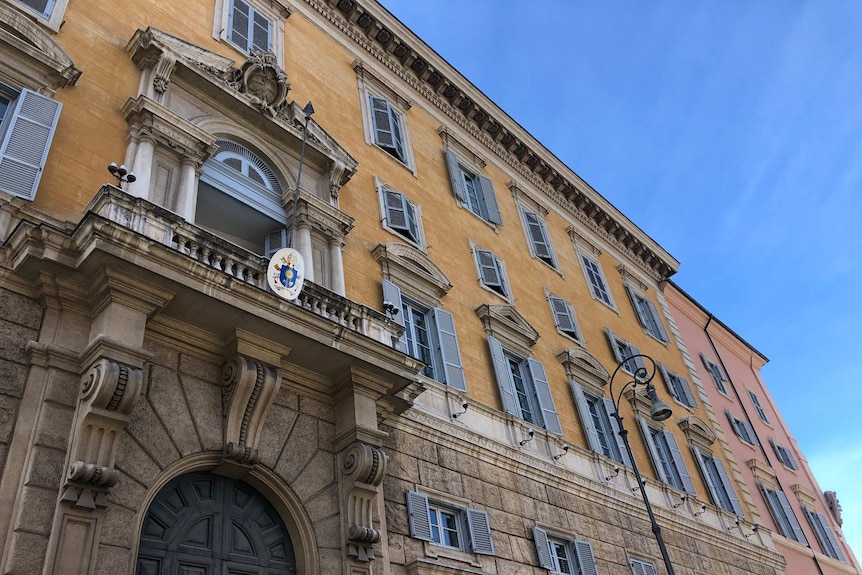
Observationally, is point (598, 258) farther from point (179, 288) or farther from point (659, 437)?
point (179, 288)

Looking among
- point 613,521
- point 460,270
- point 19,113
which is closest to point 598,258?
point 460,270

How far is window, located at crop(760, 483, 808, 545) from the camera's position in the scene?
72.6ft

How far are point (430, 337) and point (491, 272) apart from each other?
3.30 m

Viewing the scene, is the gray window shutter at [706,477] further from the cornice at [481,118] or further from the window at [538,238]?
the cornice at [481,118]

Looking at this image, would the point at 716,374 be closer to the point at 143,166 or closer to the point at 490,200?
the point at 490,200

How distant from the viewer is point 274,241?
11914 millimetres

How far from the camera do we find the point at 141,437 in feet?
25.2

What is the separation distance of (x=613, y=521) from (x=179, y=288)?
9885 mm

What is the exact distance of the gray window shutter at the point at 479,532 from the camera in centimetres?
1070

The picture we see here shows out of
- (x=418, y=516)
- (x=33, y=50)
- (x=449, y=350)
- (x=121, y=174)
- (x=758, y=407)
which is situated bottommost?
(x=418, y=516)

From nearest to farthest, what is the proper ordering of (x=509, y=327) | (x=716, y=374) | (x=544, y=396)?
(x=544, y=396) → (x=509, y=327) → (x=716, y=374)

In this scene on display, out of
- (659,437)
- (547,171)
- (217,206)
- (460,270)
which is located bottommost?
(659,437)

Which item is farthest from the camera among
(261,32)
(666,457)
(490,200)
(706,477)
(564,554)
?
(706,477)

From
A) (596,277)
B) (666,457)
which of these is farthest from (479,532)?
(596,277)
